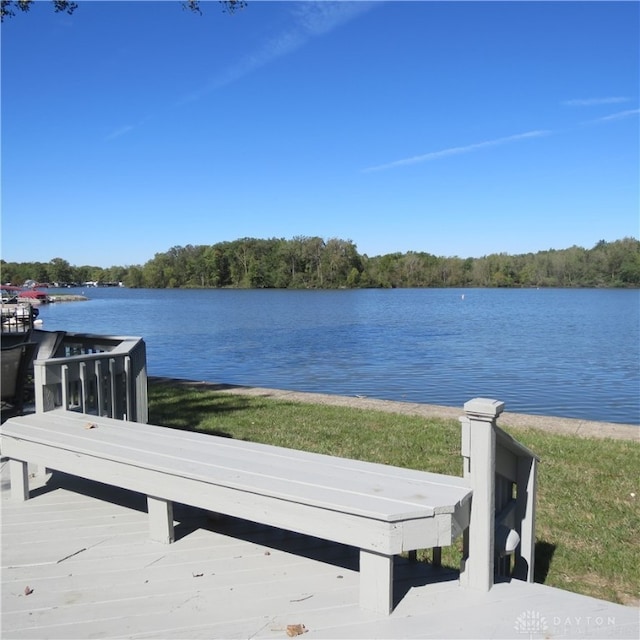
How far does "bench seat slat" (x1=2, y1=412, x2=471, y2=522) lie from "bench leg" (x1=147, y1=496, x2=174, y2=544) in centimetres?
26

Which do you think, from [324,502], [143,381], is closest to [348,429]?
[143,381]

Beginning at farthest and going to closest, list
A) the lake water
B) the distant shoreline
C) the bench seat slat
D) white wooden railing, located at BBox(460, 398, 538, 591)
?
the lake water < the distant shoreline < white wooden railing, located at BBox(460, 398, 538, 591) < the bench seat slat

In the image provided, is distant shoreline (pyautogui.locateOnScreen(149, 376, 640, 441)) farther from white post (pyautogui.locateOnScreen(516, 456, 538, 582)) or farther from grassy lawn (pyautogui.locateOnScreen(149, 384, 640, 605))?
white post (pyautogui.locateOnScreen(516, 456, 538, 582))

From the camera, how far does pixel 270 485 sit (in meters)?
2.83

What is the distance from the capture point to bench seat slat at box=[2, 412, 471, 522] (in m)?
2.61

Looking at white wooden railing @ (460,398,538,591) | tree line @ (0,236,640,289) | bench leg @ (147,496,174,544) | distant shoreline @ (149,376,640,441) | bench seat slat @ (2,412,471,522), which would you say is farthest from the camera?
tree line @ (0,236,640,289)

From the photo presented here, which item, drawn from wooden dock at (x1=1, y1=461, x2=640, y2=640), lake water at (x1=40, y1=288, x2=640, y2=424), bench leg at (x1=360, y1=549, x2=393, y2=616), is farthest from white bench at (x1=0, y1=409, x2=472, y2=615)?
lake water at (x1=40, y1=288, x2=640, y2=424)

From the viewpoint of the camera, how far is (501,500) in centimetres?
336

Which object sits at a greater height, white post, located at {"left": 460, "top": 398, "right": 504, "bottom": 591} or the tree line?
the tree line

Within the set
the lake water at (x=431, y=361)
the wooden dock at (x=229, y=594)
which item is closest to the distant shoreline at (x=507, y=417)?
the lake water at (x=431, y=361)

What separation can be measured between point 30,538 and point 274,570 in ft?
4.95

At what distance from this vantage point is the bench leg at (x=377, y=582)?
2.57 m

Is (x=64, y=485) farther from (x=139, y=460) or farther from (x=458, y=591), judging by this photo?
(x=458, y=591)

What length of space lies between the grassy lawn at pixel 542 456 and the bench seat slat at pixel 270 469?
152cm
